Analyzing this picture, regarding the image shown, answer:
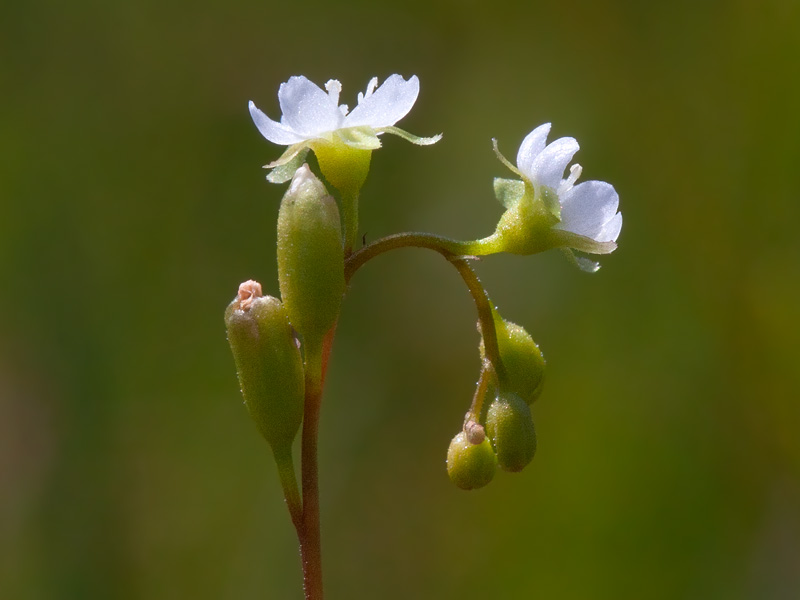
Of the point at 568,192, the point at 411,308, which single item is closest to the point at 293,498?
the point at 568,192

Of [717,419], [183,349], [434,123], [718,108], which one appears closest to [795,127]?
[718,108]

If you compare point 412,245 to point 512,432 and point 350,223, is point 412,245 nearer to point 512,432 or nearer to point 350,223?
point 350,223

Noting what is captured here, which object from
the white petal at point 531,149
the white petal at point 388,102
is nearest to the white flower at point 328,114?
the white petal at point 388,102

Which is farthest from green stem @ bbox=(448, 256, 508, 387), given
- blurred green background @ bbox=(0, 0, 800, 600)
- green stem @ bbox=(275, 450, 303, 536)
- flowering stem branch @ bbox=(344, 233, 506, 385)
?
blurred green background @ bbox=(0, 0, 800, 600)

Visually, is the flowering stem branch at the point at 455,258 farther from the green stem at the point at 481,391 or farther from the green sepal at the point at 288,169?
the green sepal at the point at 288,169

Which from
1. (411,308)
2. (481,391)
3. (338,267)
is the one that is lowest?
(481,391)

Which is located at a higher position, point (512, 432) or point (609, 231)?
point (609, 231)
